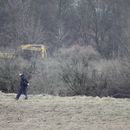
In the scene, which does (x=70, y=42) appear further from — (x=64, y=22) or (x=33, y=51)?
(x=33, y=51)

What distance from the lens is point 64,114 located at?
1802 cm

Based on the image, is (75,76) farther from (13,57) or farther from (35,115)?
(35,115)

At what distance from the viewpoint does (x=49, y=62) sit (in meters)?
37.6

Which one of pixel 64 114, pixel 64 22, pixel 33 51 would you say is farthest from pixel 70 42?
pixel 64 114

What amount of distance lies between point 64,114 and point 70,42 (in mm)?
53998

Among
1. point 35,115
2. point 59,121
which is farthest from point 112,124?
point 35,115

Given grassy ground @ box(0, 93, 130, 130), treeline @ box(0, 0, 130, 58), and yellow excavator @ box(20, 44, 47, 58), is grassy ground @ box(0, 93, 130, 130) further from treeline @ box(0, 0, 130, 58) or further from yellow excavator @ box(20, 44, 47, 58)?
treeline @ box(0, 0, 130, 58)

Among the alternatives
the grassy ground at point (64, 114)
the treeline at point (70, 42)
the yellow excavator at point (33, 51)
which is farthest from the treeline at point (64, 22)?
the grassy ground at point (64, 114)

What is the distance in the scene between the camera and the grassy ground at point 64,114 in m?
16.4

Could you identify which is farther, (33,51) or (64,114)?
(33,51)

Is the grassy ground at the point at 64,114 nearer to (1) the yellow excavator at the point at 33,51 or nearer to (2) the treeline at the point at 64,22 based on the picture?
(1) the yellow excavator at the point at 33,51

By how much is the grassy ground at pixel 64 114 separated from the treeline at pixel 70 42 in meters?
8.99

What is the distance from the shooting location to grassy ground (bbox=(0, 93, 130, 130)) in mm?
16375

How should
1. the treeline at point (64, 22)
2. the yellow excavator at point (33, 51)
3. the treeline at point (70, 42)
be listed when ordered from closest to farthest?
the treeline at point (70, 42), the yellow excavator at point (33, 51), the treeline at point (64, 22)
